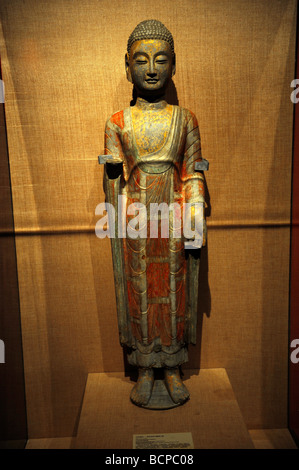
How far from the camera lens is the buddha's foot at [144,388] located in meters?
2.54

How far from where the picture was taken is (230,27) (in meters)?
2.62

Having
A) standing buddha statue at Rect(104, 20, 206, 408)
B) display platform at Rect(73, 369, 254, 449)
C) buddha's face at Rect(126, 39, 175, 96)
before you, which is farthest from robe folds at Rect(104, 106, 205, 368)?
display platform at Rect(73, 369, 254, 449)

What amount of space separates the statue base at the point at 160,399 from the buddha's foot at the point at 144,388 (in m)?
0.04

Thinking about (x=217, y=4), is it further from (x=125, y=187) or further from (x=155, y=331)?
(x=155, y=331)

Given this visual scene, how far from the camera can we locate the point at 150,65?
2.22m

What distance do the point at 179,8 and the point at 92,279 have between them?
5.62ft

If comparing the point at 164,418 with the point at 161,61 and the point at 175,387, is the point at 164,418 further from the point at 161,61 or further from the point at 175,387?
the point at 161,61

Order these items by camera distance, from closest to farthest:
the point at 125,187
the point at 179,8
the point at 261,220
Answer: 1. the point at 125,187
2. the point at 179,8
3. the point at 261,220

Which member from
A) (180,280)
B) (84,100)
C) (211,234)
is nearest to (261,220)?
(211,234)

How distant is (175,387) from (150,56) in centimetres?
180

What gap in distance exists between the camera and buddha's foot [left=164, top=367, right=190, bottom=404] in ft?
8.33

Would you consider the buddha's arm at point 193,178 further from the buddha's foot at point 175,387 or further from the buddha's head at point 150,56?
the buddha's foot at point 175,387

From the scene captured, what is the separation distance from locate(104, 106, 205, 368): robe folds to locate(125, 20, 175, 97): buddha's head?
16cm

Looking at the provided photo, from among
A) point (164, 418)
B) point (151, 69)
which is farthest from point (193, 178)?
point (164, 418)
